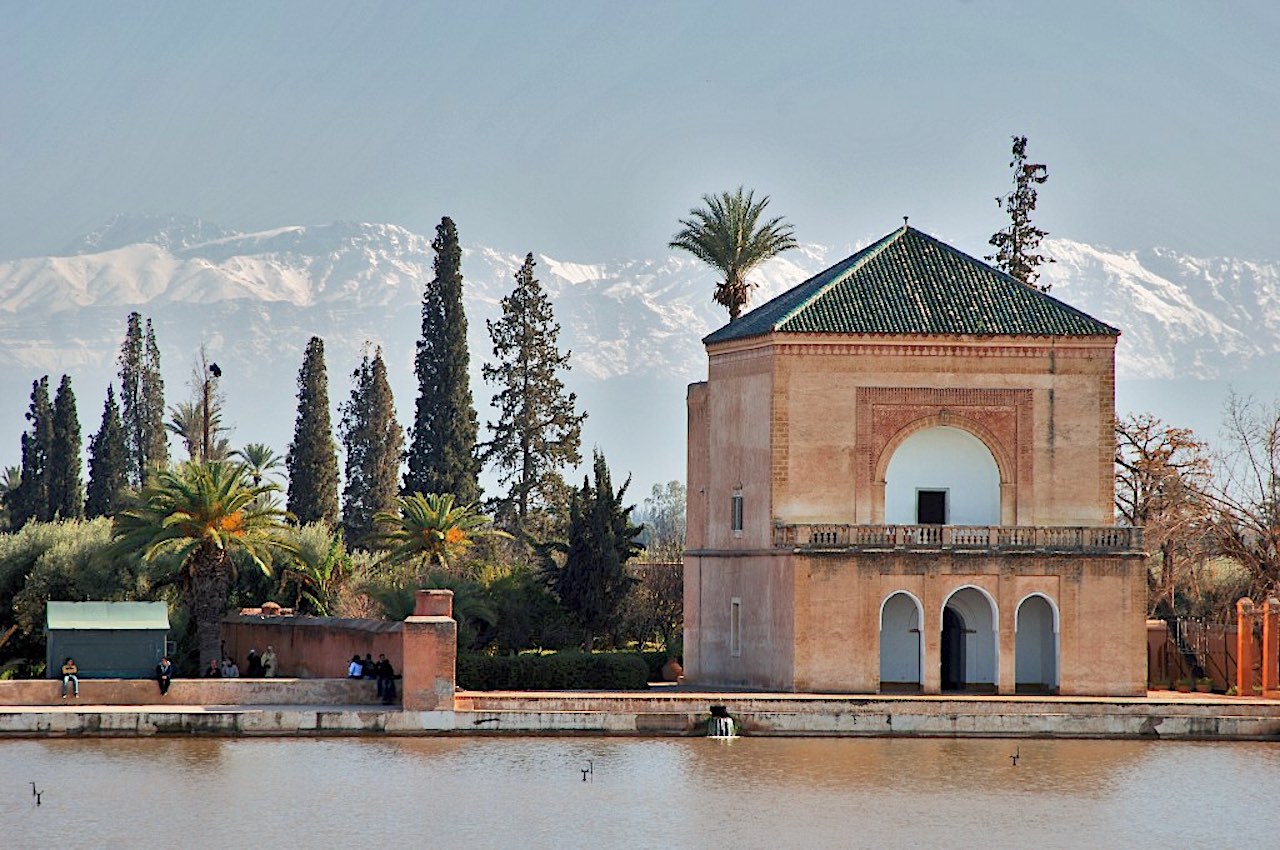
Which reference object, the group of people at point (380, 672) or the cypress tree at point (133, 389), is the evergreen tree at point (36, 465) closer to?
the cypress tree at point (133, 389)

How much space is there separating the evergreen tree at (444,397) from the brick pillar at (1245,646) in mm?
23967

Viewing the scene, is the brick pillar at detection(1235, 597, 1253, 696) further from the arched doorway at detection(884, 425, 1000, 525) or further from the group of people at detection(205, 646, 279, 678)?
the group of people at detection(205, 646, 279, 678)

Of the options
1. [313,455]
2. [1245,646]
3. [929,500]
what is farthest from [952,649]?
[313,455]

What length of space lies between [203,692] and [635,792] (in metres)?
9.38

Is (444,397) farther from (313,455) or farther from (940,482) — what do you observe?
(940,482)

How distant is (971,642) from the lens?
133 ft

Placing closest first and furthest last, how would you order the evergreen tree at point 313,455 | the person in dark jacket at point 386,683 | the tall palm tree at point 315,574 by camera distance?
1. the person in dark jacket at point 386,683
2. the tall palm tree at point 315,574
3. the evergreen tree at point 313,455

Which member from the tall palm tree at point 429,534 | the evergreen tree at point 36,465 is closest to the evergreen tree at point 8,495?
the evergreen tree at point 36,465

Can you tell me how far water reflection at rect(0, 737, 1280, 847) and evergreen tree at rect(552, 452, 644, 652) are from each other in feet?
36.4

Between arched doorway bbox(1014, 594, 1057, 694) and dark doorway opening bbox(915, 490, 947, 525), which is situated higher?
dark doorway opening bbox(915, 490, 947, 525)

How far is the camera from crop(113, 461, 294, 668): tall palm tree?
135 ft

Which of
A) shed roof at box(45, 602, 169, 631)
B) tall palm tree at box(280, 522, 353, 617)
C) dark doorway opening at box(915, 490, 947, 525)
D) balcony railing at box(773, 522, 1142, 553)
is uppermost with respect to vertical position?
dark doorway opening at box(915, 490, 947, 525)

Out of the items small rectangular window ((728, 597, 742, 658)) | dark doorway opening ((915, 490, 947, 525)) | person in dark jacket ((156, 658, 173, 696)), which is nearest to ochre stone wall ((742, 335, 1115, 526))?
dark doorway opening ((915, 490, 947, 525))

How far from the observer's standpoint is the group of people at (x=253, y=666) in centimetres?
3912
